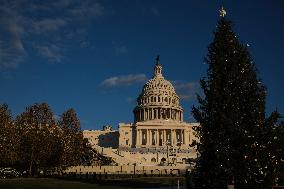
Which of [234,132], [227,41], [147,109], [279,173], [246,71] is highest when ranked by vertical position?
[147,109]

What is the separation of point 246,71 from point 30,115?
54.5 m

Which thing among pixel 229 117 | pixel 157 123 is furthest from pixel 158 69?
pixel 229 117

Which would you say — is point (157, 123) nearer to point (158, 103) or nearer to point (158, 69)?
point (158, 103)

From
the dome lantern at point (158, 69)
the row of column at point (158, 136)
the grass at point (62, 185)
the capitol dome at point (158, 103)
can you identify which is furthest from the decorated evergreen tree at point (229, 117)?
the dome lantern at point (158, 69)

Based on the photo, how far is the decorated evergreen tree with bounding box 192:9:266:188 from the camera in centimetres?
2919

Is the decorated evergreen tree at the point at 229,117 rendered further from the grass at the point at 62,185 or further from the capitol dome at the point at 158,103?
the capitol dome at the point at 158,103

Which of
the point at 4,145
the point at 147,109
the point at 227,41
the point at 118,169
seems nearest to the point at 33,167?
the point at 4,145

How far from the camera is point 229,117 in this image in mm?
30484

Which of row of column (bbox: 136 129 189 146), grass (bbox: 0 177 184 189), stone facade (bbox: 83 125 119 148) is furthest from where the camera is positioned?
stone facade (bbox: 83 125 119 148)

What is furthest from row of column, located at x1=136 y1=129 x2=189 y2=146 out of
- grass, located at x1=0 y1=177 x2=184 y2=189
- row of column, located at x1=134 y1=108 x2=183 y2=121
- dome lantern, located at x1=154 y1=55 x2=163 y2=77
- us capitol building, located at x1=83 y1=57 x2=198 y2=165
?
grass, located at x1=0 y1=177 x2=184 y2=189

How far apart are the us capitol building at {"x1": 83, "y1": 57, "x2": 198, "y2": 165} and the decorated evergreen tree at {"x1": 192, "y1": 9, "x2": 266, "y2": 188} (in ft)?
280

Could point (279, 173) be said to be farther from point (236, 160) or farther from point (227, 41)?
point (227, 41)

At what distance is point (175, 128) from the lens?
156750 mm

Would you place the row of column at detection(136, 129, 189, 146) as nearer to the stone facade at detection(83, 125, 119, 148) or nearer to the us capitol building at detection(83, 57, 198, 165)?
the us capitol building at detection(83, 57, 198, 165)
